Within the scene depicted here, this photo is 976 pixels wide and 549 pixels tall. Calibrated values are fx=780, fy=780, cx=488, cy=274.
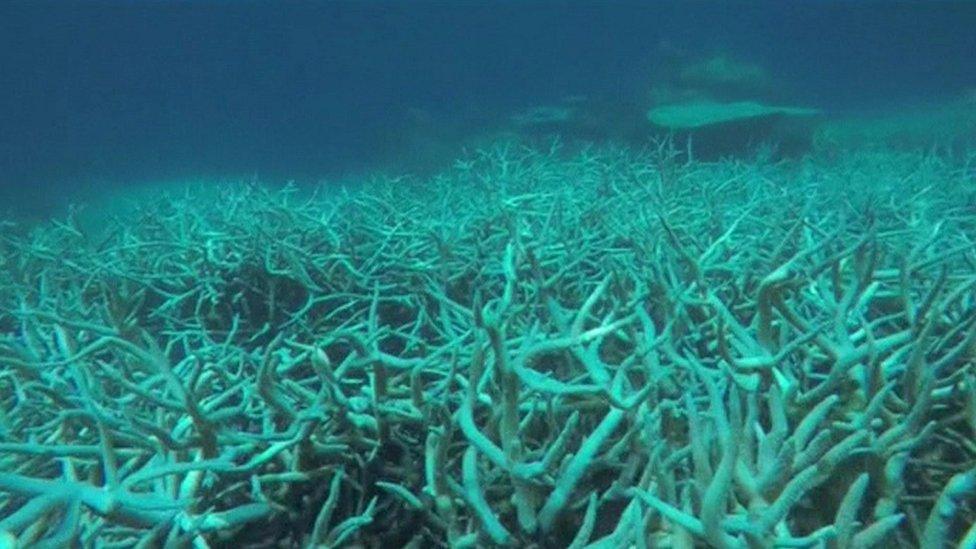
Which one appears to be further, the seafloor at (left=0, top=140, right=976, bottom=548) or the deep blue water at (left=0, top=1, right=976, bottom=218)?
the deep blue water at (left=0, top=1, right=976, bottom=218)

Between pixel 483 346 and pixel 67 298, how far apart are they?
11.2ft

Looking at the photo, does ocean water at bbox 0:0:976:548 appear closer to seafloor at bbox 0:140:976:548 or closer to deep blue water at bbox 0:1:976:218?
seafloor at bbox 0:140:976:548

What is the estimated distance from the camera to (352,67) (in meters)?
73.8

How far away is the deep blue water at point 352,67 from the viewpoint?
29.1m

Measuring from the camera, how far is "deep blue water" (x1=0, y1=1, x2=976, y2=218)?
2915cm

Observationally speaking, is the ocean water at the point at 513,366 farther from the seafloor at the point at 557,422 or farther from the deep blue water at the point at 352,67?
the deep blue water at the point at 352,67

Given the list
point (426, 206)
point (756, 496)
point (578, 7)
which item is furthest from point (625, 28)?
point (756, 496)

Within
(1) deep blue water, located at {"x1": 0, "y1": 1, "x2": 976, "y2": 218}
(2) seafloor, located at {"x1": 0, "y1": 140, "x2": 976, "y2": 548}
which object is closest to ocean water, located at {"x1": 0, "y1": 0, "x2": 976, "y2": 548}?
(2) seafloor, located at {"x1": 0, "y1": 140, "x2": 976, "y2": 548}

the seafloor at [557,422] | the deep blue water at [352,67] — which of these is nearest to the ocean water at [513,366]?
the seafloor at [557,422]

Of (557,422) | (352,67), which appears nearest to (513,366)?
(557,422)

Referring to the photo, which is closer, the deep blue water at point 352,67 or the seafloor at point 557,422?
the seafloor at point 557,422

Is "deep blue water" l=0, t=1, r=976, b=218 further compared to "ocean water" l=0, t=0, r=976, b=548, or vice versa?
"deep blue water" l=0, t=1, r=976, b=218

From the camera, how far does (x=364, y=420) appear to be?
2551 mm

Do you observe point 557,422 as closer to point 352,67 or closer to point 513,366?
point 513,366
